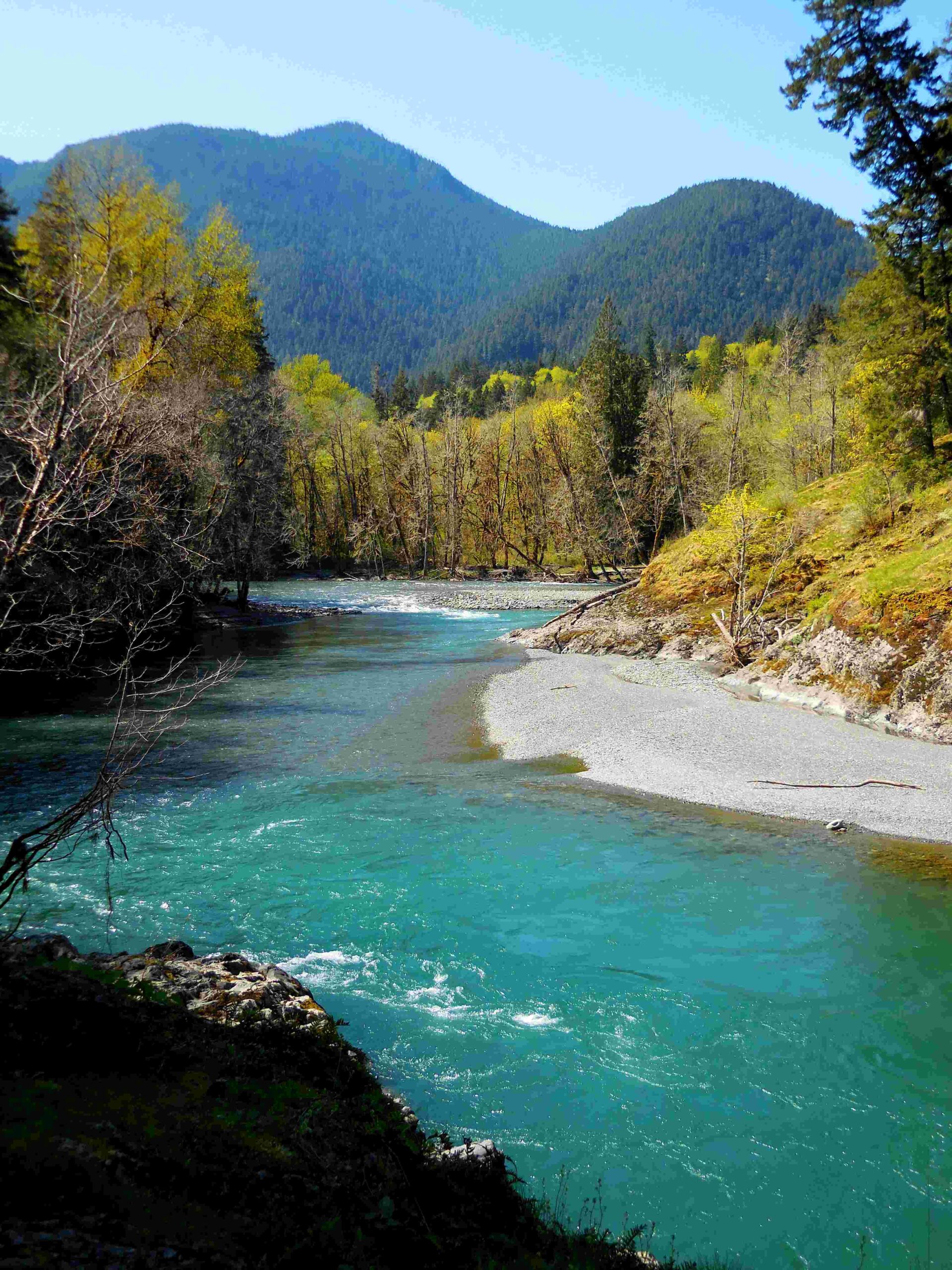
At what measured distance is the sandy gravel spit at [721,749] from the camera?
12.0 metres

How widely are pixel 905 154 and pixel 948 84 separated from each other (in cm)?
142

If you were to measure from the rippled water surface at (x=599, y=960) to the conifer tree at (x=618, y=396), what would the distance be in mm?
47595

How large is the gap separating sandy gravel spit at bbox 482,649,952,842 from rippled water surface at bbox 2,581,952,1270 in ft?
3.22

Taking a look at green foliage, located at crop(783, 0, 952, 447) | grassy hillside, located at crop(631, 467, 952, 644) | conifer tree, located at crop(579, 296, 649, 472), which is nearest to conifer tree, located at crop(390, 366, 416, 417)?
conifer tree, located at crop(579, 296, 649, 472)

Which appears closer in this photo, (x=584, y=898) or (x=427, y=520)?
(x=584, y=898)

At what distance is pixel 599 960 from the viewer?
797 cm

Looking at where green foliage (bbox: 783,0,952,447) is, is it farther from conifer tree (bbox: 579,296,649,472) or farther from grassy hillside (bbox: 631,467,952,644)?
conifer tree (bbox: 579,296,649,472)

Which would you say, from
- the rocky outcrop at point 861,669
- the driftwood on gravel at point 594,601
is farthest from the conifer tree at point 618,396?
the rocky outcrop at point 861,669

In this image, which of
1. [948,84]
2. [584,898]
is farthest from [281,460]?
[584,898]

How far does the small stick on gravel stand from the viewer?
12344 mm

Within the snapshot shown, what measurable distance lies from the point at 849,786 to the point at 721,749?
267 cm

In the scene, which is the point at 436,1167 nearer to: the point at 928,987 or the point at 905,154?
the point at 928,987

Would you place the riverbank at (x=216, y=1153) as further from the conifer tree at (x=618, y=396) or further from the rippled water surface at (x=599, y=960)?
the conifer tree at (x=618, y=396)

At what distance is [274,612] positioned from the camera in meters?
37.4
